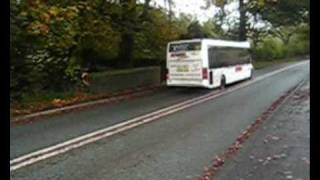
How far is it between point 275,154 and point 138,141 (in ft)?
9.93

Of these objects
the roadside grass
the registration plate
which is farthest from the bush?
the roadside grass

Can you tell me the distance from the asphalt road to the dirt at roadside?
0.53 metres

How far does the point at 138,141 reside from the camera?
11.5 metres

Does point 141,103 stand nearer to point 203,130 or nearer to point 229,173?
point 203,130

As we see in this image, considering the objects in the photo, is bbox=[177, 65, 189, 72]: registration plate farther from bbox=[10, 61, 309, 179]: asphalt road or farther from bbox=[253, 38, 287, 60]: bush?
bbox=[253, 38, 287, 60]: bush

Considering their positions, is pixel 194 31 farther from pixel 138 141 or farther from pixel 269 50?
pixel 138 141

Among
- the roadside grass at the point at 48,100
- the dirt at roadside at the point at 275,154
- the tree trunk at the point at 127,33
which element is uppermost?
the tree trunk at the point at 127,33

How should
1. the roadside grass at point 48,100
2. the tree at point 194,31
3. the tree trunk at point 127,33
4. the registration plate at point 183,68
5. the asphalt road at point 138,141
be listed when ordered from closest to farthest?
the asphalt road at point 138,141 → the roadside grass at point 48,100 → the tree trunk at point 127,33 → the registration plate at point 183,68 → the tree at point 194,31

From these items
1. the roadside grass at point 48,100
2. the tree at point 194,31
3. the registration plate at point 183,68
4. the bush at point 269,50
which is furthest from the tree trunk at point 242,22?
the roadside grass at point 48,100

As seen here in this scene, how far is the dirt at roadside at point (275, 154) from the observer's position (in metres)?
8.11

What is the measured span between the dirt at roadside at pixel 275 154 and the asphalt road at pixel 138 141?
1.75 feet

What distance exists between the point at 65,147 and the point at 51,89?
11318 mm

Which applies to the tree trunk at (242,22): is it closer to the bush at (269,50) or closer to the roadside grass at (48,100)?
the bush at (269,50)
